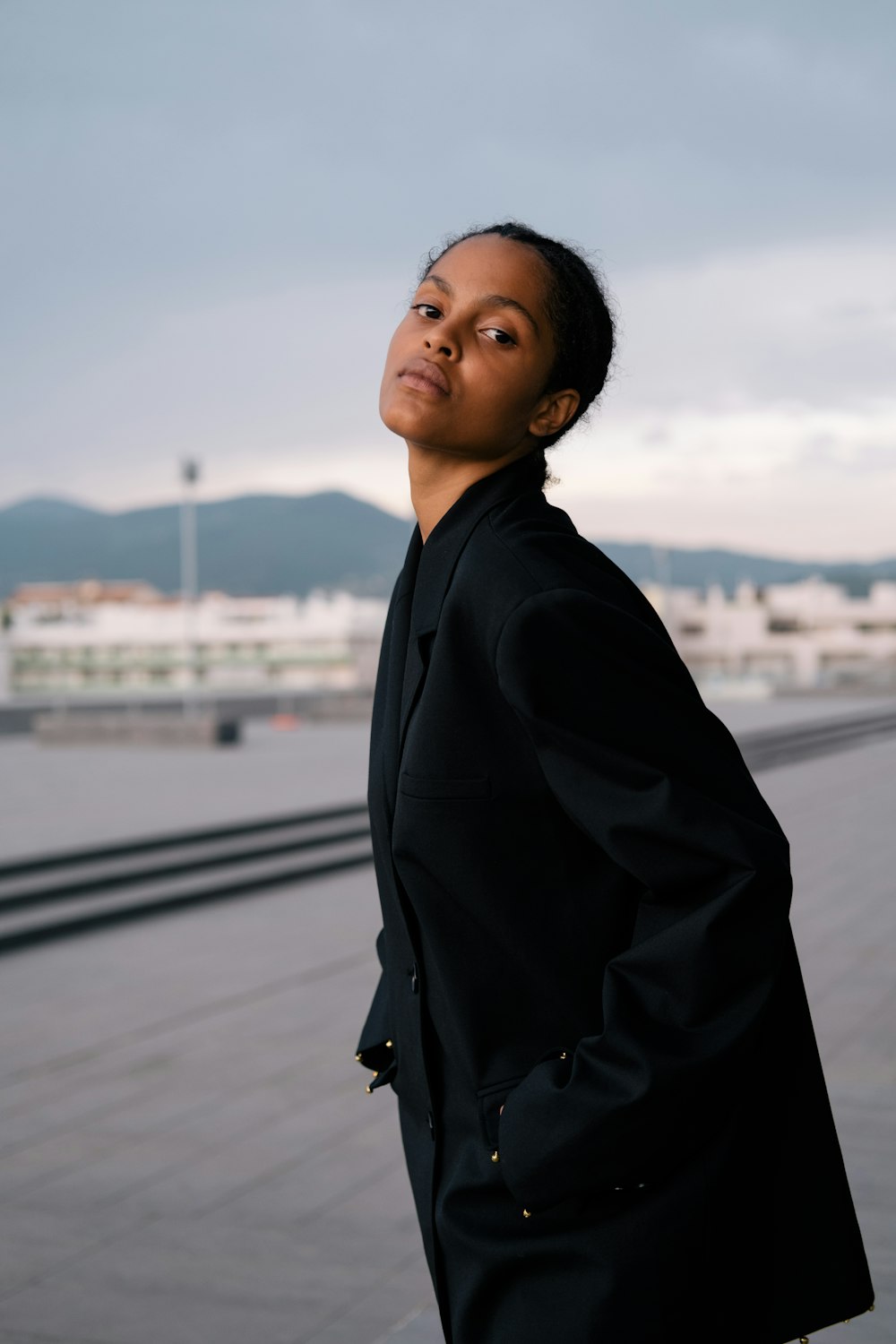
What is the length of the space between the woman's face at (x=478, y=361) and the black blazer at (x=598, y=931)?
0.07 m

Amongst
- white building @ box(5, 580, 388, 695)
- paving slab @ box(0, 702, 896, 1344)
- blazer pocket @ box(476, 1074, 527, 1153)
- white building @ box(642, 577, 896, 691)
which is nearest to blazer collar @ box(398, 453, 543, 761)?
blazer pocket @ box(476, 1074, 527, 1153)

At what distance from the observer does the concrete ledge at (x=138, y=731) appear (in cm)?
2111

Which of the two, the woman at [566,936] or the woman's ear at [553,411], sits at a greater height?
the woman's ear at [553,411]

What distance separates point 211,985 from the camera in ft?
21.7

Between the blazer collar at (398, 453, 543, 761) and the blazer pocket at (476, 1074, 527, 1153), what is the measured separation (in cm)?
33

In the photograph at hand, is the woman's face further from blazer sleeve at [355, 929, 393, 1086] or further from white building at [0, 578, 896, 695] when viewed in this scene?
white building at [0, 578, 896, 695]

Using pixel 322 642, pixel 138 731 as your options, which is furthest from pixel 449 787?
pixel 322 642

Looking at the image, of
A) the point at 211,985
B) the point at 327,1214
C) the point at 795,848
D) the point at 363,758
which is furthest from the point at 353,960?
the point at 363,758

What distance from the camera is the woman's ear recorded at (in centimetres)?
145

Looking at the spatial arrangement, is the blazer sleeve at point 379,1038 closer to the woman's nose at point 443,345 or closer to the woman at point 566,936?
the woman at point 566,936

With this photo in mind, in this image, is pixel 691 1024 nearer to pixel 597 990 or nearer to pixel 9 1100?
pixel 597 990

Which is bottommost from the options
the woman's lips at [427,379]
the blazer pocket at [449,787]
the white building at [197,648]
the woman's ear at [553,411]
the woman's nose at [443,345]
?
the white building at [197,648]

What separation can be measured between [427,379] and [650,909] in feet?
1.82

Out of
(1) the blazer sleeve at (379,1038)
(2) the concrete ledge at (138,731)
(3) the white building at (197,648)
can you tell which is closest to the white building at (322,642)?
(3) the white building at (197,648)
